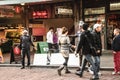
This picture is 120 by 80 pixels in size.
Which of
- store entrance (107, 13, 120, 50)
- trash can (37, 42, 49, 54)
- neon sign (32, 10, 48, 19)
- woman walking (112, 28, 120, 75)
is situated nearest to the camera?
woman walking (112, 28, 120, 75)

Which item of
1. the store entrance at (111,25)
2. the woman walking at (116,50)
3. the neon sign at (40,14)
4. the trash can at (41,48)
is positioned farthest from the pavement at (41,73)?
the neon sign at (40,14)

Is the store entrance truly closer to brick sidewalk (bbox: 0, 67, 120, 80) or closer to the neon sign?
the neon sign

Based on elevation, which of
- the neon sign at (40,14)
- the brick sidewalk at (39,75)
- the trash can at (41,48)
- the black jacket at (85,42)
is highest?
the neon sign at (40,14)

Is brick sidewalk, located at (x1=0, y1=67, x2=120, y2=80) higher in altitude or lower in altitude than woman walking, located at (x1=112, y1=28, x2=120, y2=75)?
lower

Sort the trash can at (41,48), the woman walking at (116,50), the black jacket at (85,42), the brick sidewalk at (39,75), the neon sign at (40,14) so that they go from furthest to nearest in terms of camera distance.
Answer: the neon sign at (40,14) → the trash can at (41,48) → the woman walking at (116,50) → the brick sidewalk at (39,75) → the black jacket at (85,42)

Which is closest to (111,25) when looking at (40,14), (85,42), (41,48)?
(40,14)

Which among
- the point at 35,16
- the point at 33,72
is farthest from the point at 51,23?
the point at 33,72

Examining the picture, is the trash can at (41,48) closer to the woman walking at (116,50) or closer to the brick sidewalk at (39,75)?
the brick sidewalk at (39,75)

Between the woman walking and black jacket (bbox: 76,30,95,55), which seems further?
the woman walking

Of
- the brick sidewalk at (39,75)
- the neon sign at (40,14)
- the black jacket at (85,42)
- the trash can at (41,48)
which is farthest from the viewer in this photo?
the neon sign at (40,14)

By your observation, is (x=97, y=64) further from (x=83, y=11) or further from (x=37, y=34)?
(x=37, y=34)

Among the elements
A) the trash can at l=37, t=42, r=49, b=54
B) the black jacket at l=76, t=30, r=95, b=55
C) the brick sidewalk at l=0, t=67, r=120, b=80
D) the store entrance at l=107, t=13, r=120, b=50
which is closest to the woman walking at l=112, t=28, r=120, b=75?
the brick sidewalk at l=0, t=67, r=120, b=80

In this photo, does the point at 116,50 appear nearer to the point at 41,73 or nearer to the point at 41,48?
the point at 41,73

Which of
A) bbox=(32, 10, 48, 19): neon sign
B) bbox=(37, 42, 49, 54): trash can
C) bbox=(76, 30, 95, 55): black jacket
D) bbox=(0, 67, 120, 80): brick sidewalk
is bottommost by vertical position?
bbox=(0, 67, 120, 80): brick sidewalk
